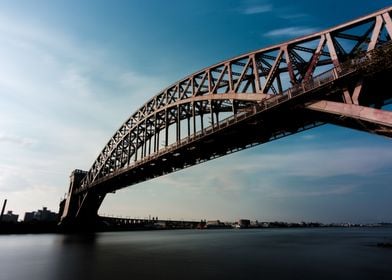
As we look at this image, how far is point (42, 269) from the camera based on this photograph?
19.0m

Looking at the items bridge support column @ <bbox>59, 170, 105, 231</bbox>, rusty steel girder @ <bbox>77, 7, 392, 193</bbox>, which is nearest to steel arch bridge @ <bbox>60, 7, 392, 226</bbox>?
rusty steel girder @ <bbox>77, 7, 392, 193</bbox>

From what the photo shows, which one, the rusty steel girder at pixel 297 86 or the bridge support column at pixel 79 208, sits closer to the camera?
the rusty steel girder at pixel 297 86

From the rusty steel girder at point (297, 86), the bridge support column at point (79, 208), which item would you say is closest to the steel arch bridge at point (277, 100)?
the rusty steel girder at point (297, 86)

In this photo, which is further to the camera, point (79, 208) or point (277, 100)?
point (79, 208)

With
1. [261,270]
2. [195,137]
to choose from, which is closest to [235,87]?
[195,137]

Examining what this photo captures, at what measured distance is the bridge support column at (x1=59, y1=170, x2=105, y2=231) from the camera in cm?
7506

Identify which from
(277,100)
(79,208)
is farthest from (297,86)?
(79,208)

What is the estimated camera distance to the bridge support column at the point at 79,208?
75.1 metres

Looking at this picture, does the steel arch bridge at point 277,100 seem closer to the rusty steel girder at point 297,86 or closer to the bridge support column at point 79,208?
the rusty steel girder at point 297,86

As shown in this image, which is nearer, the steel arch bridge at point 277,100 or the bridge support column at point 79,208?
the steel arch bridge at point 277,100

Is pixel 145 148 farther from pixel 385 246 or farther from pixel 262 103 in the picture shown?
pixel 385 246

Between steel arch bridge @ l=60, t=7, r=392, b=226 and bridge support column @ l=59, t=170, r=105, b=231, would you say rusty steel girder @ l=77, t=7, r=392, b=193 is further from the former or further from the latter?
bridge support column @ l=59, t=170, r=105, b=231

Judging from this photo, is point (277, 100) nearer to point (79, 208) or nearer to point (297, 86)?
point (297, 86)

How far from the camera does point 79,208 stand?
76.4m
